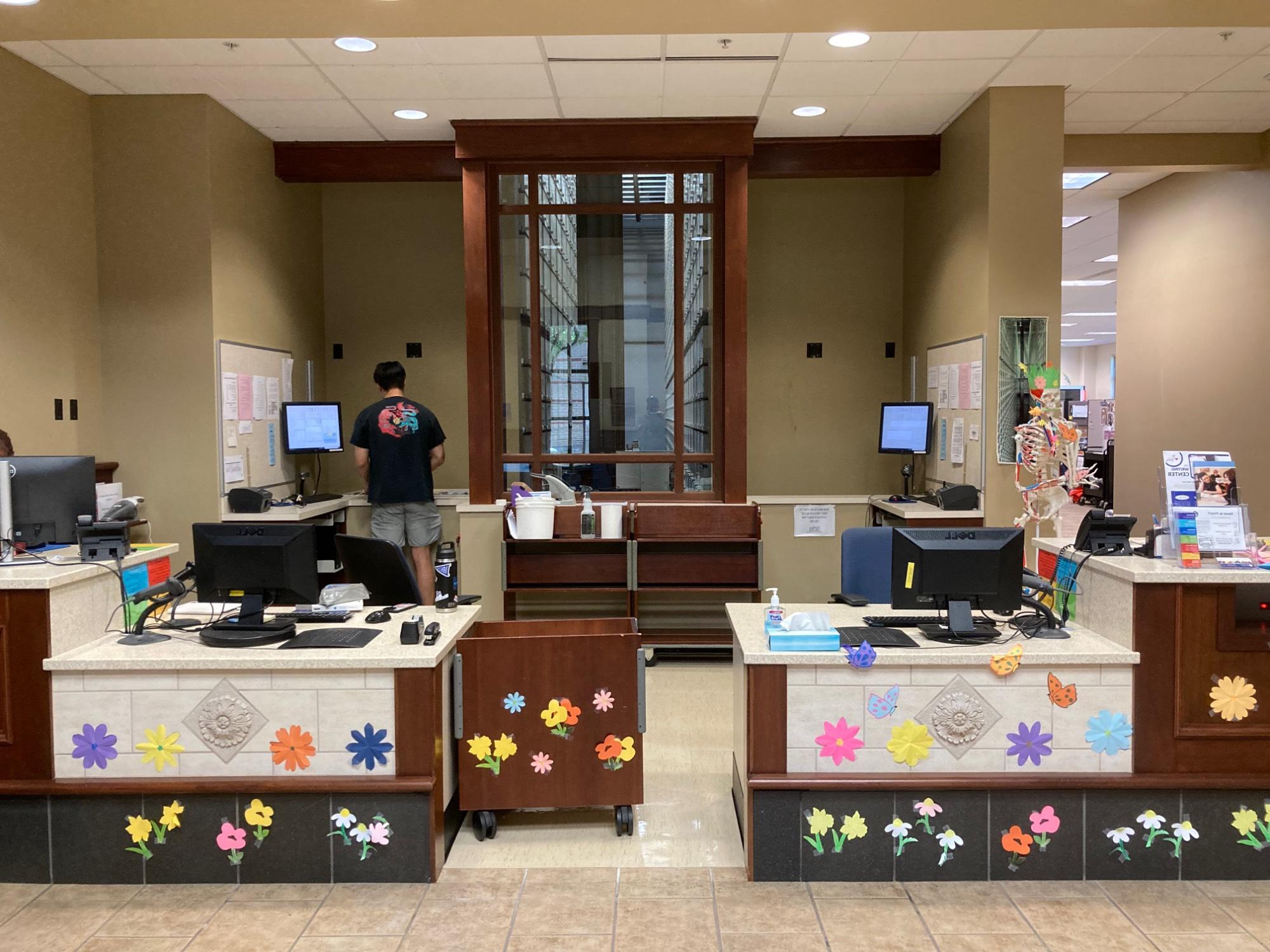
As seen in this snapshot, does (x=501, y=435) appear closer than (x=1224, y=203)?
Yes

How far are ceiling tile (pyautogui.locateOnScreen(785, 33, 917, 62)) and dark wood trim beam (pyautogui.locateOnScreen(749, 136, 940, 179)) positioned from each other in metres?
1.62

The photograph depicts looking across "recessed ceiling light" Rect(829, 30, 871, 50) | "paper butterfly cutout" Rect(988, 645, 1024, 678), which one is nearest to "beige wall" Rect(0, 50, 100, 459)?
"recessed ceiling light" Rect(829, 30, 871, 50)

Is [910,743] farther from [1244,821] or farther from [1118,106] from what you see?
[1118,106]

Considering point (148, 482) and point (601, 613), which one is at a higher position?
point (148, 482)

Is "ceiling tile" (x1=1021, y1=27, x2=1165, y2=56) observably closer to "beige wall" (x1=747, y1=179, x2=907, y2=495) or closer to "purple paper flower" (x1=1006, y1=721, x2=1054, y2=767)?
Result: "beige wall" (x1=747, y1=179, x2=907, y2=495)

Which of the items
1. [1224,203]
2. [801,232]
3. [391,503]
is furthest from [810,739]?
[1224,203]

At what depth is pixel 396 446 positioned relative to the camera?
6086 mm

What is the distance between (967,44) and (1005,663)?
3490mm

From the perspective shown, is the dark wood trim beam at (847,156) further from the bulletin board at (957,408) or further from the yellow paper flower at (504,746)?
the yellow paper flower at (504,746)

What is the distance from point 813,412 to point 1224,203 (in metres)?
3.44

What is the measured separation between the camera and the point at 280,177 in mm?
7086

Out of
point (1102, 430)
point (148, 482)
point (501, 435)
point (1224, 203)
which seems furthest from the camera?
point (1102, 430)

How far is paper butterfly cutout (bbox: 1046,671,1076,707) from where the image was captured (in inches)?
131

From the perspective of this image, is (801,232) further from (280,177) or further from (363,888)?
(363,888)
